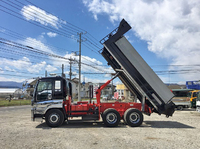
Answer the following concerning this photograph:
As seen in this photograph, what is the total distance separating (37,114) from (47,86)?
1477 mm

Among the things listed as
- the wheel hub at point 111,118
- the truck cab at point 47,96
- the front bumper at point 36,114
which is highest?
the truck cab at point 47,96

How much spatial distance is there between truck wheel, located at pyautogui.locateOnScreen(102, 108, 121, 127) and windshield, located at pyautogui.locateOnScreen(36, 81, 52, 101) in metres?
2.97

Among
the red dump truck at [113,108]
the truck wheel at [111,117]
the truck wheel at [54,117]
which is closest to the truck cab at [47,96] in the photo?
the red dump truck at [113,108]

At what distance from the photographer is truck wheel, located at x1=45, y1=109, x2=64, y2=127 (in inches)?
324

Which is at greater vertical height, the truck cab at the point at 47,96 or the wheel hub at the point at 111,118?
the truck cab at the point at 47,96

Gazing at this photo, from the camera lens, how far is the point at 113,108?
8.77 metres

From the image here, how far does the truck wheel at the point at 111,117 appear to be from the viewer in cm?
835

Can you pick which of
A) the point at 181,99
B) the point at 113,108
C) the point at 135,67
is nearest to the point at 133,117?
the point at 113,108

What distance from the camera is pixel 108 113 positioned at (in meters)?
8.39

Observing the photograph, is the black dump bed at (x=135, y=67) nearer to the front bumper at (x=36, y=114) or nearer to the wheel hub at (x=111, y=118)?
the wheel hub at (x=111, y=118)

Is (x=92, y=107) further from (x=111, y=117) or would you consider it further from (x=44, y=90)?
(x=44, y=90)

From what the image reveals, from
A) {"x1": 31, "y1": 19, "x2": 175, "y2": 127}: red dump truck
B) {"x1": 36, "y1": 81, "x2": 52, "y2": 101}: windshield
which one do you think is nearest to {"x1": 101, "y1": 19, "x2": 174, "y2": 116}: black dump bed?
{"x1": 31, "y1": 19, "x2": 175, "y2": 127}: red dump truck

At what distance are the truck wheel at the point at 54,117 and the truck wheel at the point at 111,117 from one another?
2.19 m

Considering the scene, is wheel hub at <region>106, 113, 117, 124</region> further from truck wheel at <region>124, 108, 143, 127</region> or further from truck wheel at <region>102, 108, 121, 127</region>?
truck wheel at <region>124, 108, 143, 127</region>
